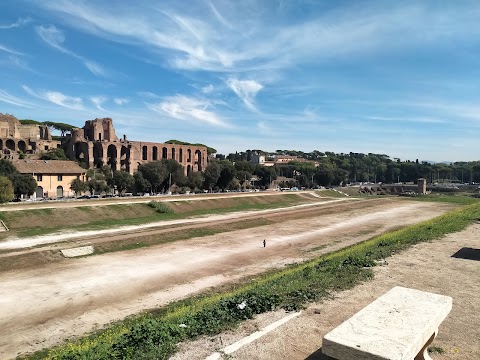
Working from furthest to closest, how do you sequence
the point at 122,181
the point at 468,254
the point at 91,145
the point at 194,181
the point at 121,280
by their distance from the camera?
the point at 91,145 < the point at 194,181 < the point at 122,181 < the point at 121,280 < the point at 468,254

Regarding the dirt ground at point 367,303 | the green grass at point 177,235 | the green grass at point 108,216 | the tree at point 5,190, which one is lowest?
the green grass at point 177,235

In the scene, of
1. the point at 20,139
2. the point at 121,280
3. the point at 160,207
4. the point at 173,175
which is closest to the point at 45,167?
the point at 173,175

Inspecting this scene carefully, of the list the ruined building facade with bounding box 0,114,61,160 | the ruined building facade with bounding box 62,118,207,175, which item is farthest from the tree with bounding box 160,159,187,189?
the ruined building facade with bounding box 0,114,61,160

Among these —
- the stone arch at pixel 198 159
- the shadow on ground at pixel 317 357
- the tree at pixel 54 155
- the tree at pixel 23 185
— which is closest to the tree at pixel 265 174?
the stone arch at pixel 198 159

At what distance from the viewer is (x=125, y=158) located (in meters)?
85.9

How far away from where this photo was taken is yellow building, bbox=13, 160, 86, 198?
179 feet

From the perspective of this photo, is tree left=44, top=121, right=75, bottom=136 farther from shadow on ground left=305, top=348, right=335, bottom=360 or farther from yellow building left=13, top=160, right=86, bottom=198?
shadow on ground left=305, top=348, right=335, bottom=360

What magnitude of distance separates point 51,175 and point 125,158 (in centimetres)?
2998

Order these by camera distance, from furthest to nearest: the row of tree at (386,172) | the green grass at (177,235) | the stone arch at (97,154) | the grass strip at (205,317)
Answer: the row of tree at (386,172) → the stone arch at (97,154) → the green grass at (177,235) → the grass strip at (205,317)

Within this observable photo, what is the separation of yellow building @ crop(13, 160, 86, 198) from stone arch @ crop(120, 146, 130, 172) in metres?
24.2

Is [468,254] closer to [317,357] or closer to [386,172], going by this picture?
[317,357]

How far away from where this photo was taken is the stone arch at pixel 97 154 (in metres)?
81.6

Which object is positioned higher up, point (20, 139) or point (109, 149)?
point (20, 139)

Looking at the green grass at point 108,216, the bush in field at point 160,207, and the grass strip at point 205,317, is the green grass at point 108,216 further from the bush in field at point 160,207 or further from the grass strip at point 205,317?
the grass strip at point 205,317
